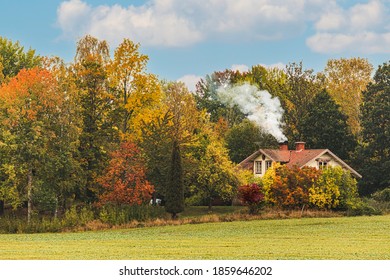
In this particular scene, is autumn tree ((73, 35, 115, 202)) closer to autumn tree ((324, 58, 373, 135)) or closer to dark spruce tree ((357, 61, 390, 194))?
dark spruce tree ((357, 61, 390, 194))

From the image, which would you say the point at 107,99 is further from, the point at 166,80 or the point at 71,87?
the point at 166,80

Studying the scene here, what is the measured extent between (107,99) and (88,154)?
496 centimetres

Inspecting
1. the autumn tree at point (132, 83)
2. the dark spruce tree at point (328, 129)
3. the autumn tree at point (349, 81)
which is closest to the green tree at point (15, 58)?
the autumn tree at point (132, 83)

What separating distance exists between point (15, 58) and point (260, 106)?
26498mm

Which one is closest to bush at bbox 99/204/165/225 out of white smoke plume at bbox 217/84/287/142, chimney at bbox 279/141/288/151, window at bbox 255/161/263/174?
window at bbox 255/161/263/174

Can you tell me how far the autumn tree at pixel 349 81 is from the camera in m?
82.0

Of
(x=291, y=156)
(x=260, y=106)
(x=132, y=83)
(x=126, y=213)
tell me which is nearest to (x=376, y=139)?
(x=291, y=156)

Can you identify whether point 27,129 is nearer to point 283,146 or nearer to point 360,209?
point 360,209

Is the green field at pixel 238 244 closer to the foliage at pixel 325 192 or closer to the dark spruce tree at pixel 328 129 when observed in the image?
the foliage at pixel 325 192

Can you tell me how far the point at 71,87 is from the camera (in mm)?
49562

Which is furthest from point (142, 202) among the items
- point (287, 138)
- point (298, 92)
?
point (298, 92)

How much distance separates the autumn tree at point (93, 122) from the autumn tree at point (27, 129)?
10.8 feet

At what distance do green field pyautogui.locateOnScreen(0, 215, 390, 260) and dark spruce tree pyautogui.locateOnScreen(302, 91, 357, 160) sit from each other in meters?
27.9

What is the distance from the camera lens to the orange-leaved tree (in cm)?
4847
